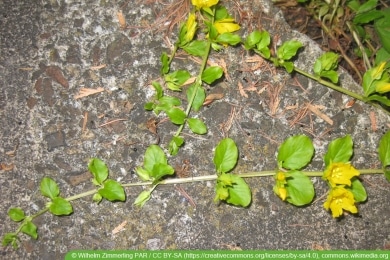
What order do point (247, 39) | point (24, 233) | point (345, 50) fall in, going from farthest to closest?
1. point (345, 50)
2. point (247, 39)
3. point (24, 233)

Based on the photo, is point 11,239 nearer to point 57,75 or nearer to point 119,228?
point 119,228

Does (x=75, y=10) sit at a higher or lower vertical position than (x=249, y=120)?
higher

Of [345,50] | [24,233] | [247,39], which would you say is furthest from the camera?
[345,50]

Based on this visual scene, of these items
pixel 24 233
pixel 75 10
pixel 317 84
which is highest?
pixel 75 10

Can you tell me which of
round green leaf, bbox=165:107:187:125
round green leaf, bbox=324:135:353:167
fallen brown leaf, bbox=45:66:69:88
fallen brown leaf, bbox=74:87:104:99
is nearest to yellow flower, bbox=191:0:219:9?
round green leaf, bbox=165:107:187:125

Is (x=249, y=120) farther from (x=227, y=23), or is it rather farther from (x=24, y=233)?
(x=24, y=233)

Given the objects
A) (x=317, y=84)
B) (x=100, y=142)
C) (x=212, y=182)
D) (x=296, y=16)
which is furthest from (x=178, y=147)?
(x=296, y=16)
